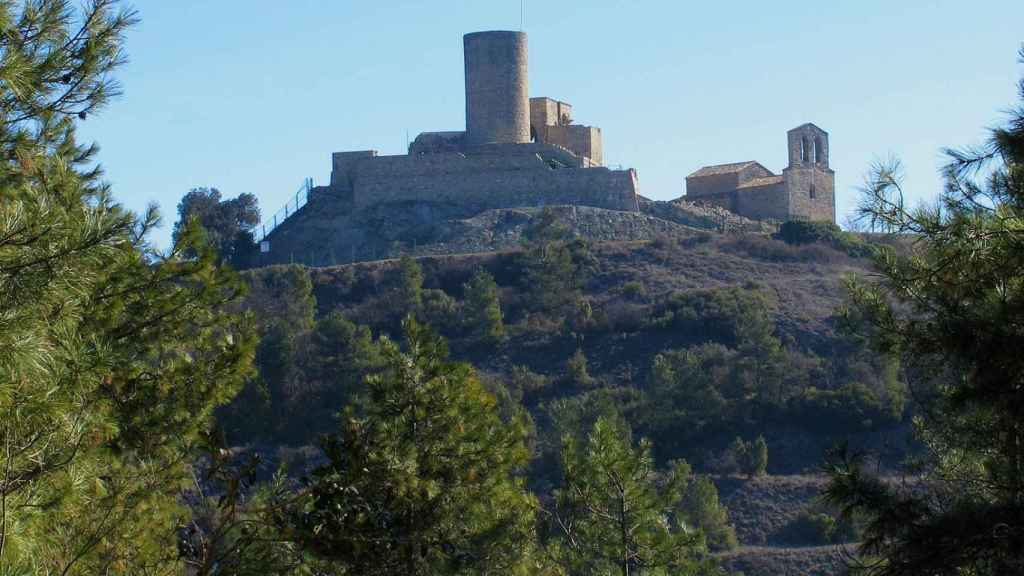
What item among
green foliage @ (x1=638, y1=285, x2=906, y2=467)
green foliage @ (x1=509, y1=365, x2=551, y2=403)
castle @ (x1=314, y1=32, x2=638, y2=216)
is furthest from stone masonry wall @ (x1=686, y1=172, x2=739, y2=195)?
green foliage @ (x1=509, y1=365, x2=551, y2=403)

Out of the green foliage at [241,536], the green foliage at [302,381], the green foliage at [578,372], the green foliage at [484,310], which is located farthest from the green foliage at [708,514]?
the green foliage at [241,536]

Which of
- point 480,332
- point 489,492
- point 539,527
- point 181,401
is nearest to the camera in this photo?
point 181,401

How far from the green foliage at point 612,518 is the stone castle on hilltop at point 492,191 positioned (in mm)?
33717

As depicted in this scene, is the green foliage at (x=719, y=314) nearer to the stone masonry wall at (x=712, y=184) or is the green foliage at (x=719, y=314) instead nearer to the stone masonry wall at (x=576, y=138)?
the stone masonry wall at (x=712, y=184)

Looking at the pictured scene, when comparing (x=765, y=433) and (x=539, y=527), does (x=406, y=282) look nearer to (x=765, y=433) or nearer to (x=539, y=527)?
(x=765, y=433)

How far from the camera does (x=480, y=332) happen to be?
4241cm

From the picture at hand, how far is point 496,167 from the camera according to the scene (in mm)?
48125

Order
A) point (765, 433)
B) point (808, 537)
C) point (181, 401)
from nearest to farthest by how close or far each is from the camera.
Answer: point (181, 401) < point (808, 537) < point (765, 433)

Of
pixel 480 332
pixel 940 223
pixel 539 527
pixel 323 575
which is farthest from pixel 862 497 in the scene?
pixel 480 332

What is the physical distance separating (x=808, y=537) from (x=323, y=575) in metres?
22.8

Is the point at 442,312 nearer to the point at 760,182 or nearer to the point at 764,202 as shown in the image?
the point at 764,202

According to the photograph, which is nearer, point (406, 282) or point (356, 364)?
point (356, 364)

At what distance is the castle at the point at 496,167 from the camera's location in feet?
158

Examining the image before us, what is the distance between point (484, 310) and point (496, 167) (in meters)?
7.41
